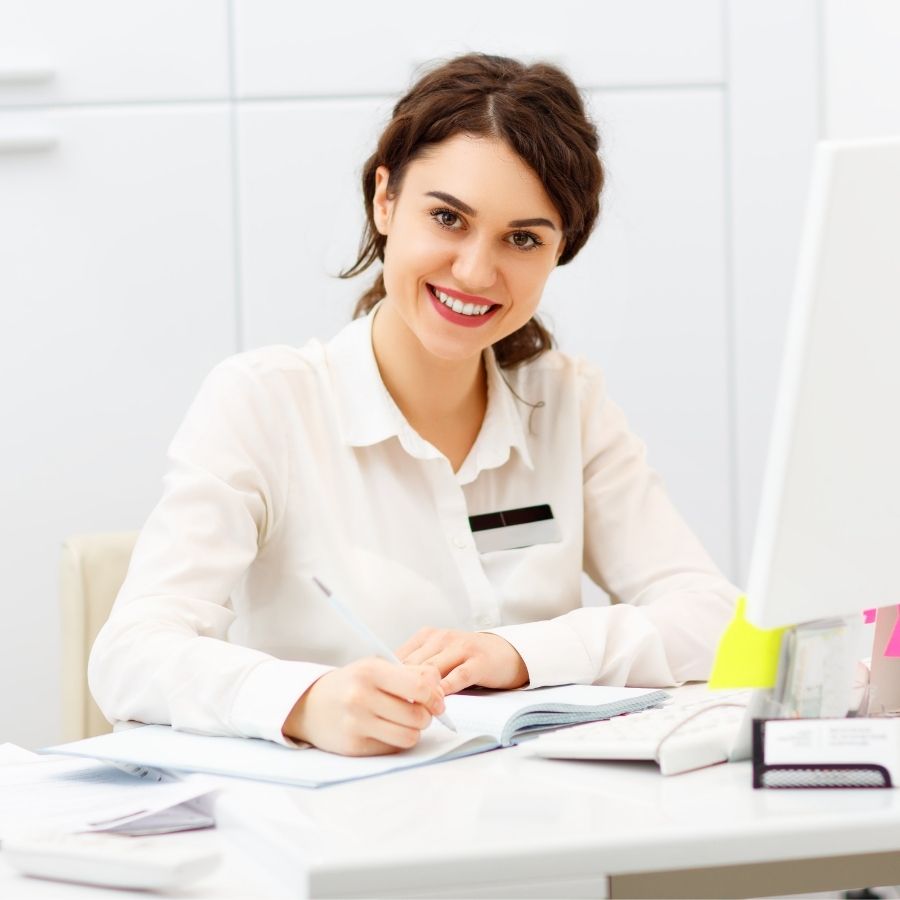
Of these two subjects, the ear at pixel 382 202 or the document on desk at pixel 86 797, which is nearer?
the document on desk at pixel 86 797

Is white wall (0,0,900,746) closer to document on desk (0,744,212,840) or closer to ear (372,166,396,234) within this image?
ear (372,166,396,234)

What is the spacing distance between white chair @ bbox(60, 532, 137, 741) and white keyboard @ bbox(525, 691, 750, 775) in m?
Answer: 0.77

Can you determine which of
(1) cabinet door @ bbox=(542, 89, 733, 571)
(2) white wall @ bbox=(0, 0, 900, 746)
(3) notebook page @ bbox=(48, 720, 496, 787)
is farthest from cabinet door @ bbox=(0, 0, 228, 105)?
(3) notebook page @ bbox=(48, 720, 496, 787)

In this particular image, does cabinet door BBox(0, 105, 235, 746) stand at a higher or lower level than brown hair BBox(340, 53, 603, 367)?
lower

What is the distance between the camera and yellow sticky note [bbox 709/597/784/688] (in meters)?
0.95

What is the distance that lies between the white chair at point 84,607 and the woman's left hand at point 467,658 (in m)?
0.54

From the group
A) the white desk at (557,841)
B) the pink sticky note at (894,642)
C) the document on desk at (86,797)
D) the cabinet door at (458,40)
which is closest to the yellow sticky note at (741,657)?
the white desk at (557,841)

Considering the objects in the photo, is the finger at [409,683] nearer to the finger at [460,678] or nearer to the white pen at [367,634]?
the white pen at [367,634]

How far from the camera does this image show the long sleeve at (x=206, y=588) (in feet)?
3.97

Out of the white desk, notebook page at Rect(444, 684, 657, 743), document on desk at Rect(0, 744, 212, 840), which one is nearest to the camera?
the white desk

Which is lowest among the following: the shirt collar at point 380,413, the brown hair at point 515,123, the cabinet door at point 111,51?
the shirt collar at point 380,413

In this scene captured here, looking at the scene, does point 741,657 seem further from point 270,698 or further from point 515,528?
point 515,528

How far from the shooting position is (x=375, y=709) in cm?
108

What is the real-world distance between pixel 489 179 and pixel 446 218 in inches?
3.2
